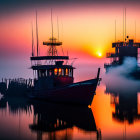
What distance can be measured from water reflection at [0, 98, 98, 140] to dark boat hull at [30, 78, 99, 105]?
84 cm

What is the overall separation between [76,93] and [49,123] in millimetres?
8721

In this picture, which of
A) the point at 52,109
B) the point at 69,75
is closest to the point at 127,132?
the point at 52,109

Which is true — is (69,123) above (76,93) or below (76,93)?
below

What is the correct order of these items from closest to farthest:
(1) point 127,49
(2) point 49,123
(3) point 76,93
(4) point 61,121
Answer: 1. (2) point 49,123
2. (4) point 61,121
3. (3) point 76,93
4. (1) point 127,49

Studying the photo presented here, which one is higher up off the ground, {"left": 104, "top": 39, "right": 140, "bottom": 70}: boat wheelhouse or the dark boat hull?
{"left": 104, "top": 39, "right": 140, "bottom": 70}: boat wheelhouse

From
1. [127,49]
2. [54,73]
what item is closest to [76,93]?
[54,73]

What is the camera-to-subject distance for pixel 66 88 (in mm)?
36969

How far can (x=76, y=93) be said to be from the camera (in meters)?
36.2

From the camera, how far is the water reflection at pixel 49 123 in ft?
77.6

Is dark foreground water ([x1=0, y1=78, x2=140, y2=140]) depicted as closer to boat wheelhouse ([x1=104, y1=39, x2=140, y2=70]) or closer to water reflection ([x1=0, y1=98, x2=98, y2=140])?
water reflection ([x1=0, y1=98, x2=98, y2=140])

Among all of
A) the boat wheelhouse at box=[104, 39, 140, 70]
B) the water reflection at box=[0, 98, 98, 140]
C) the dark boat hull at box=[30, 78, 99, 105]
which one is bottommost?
the water reflection at box=[0, 98, 98, 140]

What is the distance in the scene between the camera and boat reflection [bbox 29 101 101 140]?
24.4 m

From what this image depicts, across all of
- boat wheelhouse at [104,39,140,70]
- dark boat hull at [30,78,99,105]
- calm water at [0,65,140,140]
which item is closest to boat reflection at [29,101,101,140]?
calm water at [0,65,140,140]

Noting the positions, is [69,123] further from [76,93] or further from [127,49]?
[127,49]
